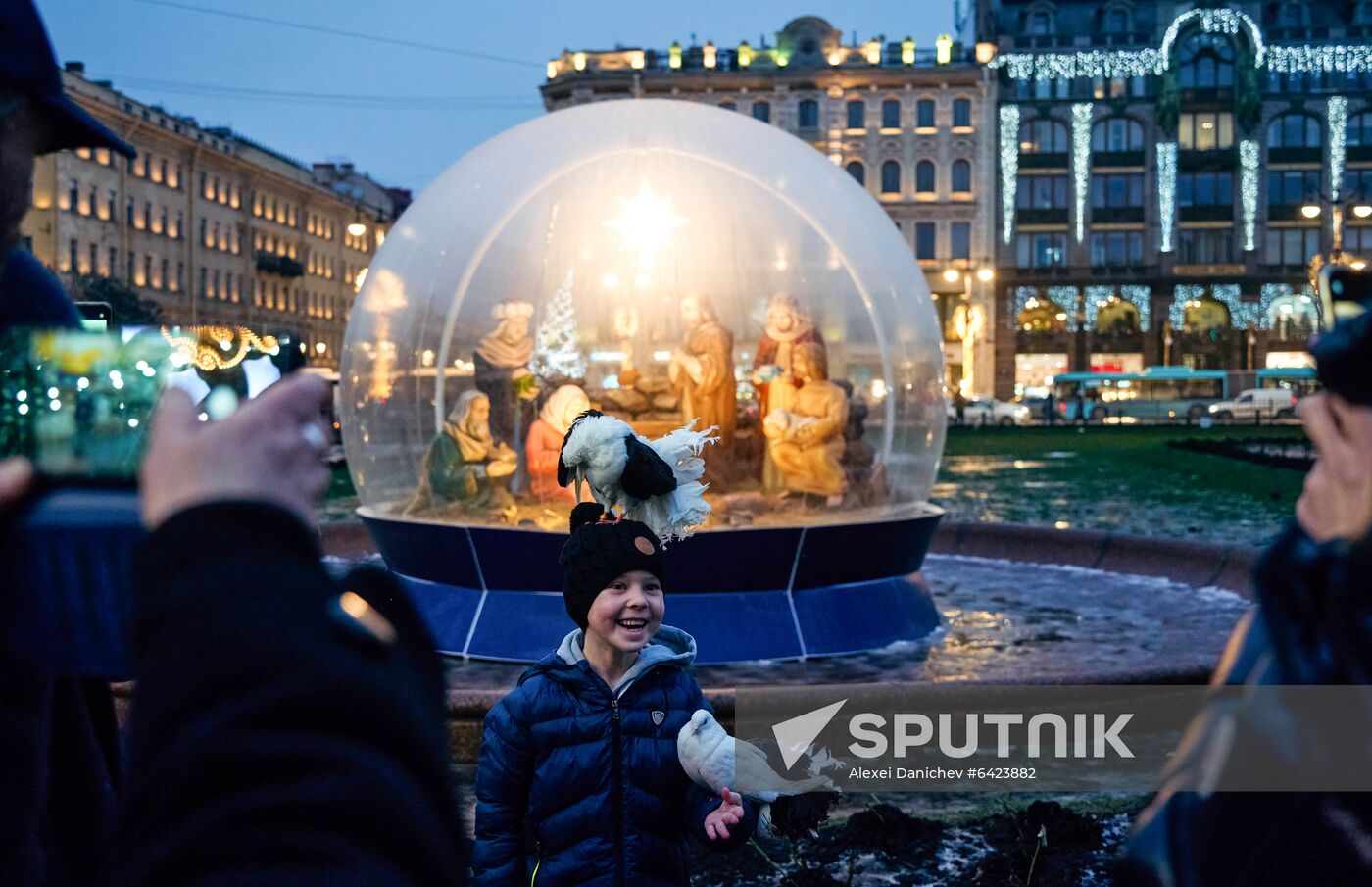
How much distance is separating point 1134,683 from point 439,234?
19.2 ft

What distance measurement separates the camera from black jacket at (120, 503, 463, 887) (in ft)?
2.89

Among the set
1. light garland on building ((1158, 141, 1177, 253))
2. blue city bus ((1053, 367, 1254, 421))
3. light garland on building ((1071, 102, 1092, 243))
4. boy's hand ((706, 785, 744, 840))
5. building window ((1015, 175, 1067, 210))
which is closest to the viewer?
boy's hand ((706, 785, 744, 840))

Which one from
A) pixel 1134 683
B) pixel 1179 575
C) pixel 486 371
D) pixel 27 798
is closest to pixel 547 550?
pixel 486 371

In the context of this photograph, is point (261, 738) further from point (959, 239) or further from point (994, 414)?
point (959, 239)

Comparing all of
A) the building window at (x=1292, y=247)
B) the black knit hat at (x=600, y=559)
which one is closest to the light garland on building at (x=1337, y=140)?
the building window at (x=1292, y=247)

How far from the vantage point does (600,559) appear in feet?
12.4

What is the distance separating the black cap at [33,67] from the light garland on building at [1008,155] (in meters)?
72.5

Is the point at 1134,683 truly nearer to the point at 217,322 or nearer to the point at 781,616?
the point at 781,616

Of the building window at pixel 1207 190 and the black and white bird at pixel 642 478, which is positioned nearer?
the black and white bird at pixel 642 478

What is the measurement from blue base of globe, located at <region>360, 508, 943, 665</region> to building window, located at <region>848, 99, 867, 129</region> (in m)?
61.3

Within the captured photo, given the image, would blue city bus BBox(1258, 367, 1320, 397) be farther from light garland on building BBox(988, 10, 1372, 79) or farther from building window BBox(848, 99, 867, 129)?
building window BBox(848, 99, 867, 129)

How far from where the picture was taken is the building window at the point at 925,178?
2741 inches

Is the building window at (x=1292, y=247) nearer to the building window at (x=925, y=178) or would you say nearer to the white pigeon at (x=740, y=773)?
the building window at (x=925, y=178)

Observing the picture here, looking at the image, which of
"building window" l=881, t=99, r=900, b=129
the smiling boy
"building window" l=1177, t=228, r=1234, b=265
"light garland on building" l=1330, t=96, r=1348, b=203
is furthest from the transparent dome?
"light garland on building" l=1330, t=96, r=1348, b=203
